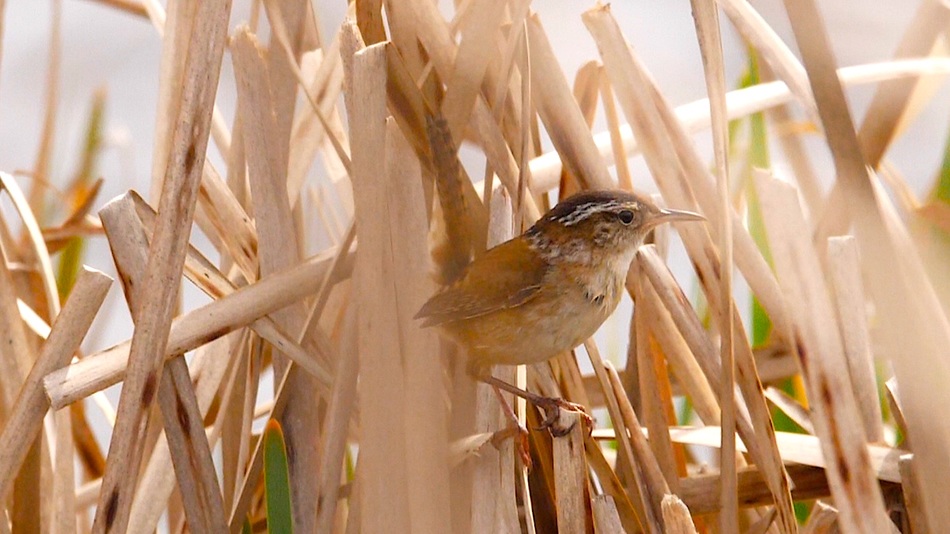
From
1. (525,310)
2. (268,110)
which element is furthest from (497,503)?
(268,110)

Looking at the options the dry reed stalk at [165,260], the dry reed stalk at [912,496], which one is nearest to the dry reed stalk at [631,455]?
the dry reed stalk at [912,496]

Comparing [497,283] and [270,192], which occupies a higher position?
[270,192]

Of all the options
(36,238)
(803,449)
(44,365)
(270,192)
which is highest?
(36,238)

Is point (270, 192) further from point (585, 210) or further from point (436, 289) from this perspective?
point (585, 210)

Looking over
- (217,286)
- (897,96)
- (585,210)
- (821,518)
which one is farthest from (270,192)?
(897,96)

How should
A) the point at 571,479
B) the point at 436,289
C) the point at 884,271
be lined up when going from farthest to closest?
1. the point at 436,289
2. the point at 571,479
3. the point at 884,271

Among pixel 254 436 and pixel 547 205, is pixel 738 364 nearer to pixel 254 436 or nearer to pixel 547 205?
pixel 547 205
